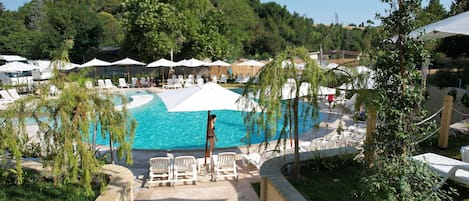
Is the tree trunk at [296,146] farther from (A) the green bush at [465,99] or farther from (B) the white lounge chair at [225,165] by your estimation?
(A) the green bush at [465,99]

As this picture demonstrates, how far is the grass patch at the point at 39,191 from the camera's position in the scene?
5.09m

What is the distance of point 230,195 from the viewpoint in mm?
6750

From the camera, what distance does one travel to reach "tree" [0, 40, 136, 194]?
465 centimetres

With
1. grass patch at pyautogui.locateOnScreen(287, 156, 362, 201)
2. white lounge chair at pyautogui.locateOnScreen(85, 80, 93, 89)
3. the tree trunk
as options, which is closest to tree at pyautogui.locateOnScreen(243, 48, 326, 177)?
the tree trunk

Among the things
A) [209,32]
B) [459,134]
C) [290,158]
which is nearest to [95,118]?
[290,158]

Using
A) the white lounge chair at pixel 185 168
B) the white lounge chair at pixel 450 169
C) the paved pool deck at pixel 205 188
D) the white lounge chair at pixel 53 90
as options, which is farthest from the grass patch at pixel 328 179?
the white lounge chair at pixel 53 90

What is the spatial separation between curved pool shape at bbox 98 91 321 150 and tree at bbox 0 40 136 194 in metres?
6.29

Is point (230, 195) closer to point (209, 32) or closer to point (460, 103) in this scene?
point (460, 103)

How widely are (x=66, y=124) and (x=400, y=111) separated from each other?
4243mm

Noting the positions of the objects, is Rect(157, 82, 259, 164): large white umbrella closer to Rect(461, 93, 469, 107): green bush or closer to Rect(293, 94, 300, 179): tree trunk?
Rect(293, 94, 300, 179): tree trunk

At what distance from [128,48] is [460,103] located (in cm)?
2516

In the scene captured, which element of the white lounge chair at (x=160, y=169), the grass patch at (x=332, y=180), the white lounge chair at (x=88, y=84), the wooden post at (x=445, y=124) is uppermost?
the white lounge chair at (x=88, y=84)

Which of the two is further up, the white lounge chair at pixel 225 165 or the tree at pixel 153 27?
the tree at pixel 153 27

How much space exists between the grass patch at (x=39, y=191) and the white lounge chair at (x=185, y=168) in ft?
6.97
